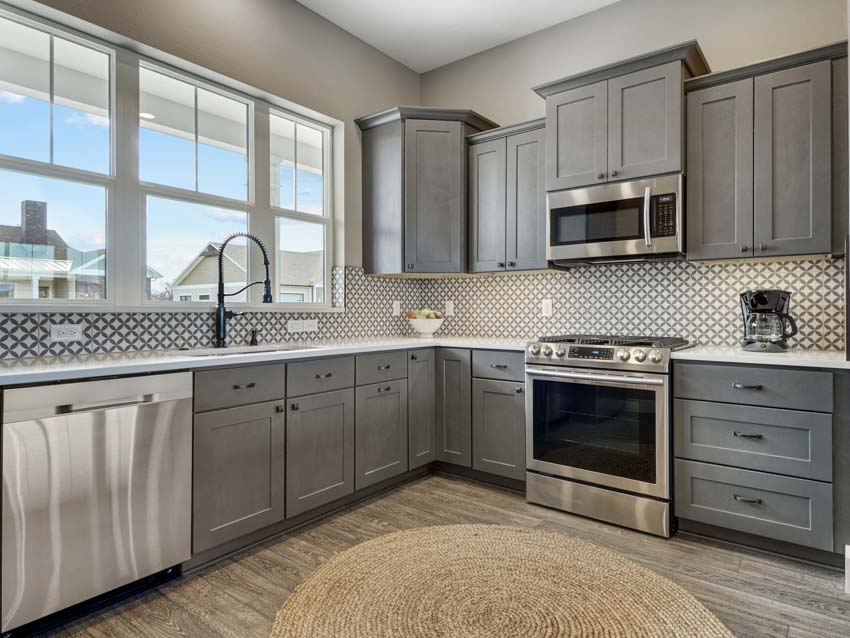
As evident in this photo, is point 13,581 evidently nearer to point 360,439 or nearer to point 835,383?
point 360,439

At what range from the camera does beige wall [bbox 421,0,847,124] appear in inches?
114

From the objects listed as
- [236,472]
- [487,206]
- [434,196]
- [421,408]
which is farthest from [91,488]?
[487,206]

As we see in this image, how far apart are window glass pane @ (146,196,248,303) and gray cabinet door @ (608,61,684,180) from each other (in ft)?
7.46

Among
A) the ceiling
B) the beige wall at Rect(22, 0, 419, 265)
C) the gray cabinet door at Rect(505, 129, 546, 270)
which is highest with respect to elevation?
the ceiling

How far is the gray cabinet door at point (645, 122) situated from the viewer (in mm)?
2824

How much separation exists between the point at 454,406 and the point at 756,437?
1.72 m

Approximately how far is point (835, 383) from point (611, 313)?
1381 millimetres

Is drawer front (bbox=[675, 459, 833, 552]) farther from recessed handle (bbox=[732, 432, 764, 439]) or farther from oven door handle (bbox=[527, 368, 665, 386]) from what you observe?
oven door handle (bbox=[527, 368, 665, 386])

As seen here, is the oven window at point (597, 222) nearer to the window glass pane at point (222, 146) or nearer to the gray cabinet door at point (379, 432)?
the gray cabinet door at point (379, 432)

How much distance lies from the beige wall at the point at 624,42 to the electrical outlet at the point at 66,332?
10.4ft

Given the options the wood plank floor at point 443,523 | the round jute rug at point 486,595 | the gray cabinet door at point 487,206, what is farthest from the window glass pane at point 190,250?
the round jute rug at point 486,595

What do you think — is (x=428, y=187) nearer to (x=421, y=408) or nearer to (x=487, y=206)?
(x=487, y=206)

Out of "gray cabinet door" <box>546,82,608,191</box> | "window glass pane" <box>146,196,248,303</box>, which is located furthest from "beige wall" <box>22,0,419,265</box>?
"gray cabinet door" <box>546,82,608,191</box>

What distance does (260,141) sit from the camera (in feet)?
10.8
